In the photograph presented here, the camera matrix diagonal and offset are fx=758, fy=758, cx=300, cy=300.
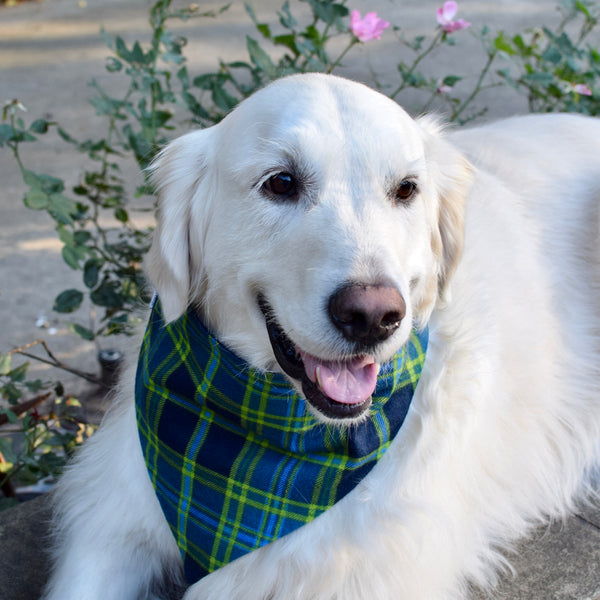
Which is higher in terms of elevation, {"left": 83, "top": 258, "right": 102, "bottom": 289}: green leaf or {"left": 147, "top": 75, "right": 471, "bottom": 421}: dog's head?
{"left": 147, "top": 75, "right": 471, "bottom": 421}: dog's head

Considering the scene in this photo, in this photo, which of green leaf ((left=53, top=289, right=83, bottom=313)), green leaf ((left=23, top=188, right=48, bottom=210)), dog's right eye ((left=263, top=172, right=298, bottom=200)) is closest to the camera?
dog's right eye ((left=263, top=172, right=298, bottom=200))

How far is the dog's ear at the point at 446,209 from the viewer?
2.15m

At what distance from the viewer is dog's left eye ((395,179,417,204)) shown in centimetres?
195

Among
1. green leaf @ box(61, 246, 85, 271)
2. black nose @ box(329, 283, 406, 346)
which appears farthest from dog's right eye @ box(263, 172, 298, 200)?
green leaf @ box(61, 246, 85, 271)

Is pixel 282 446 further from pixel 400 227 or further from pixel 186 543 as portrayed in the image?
pixel 400 227

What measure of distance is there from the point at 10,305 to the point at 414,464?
282cm

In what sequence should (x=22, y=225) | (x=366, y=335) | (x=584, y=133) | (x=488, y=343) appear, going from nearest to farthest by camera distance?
(x=366, y=335)
(x=488, y=343)
(x=584, y=133)
(x=22, y=225)

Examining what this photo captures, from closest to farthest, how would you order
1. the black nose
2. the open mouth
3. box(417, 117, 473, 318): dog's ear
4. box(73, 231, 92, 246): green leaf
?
the black nose < the open mouth < box(417, 117, 473, 318): dog's ear < box(73, 231, 92, 246): green leaf

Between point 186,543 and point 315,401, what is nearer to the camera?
point 315,401

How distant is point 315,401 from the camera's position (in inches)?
69.1

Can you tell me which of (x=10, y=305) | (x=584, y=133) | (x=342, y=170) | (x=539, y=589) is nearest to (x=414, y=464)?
(x=539, y=589)

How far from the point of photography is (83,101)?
19.5 feet

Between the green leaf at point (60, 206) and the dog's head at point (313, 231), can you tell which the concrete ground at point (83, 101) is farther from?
the dog's head at point (313, 231)

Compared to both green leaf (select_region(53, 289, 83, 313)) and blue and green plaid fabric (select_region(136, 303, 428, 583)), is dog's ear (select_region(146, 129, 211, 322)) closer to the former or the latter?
blue and green plaid fabric (select_region(136, 303, 428, 583))
